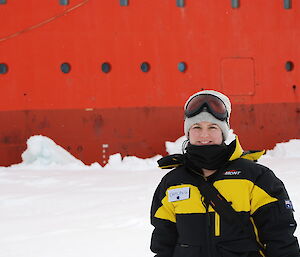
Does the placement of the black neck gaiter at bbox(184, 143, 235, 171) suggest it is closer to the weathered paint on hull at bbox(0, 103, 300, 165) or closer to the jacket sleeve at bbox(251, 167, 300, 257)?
the jacket sleeve at bbox(251, 167, 300, 257)

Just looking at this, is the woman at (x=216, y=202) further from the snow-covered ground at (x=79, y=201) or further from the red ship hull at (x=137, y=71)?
the red ship hull at (x=137, y=71)

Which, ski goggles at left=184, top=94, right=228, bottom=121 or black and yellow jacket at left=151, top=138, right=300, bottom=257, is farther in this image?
ski goggles at left=184, top=94, right=228, bottom=121

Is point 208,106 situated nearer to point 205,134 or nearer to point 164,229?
point 205,134

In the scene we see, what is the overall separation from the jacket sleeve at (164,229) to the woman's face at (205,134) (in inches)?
8.5

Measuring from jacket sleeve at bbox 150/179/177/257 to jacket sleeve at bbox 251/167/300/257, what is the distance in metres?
0.30

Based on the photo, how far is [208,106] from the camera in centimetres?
176

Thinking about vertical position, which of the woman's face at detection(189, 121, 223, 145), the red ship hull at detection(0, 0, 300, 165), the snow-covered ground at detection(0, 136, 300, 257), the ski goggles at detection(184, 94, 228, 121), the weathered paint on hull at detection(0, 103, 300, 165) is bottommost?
the snow-covered ground at detection(0, 136, 300, 257)

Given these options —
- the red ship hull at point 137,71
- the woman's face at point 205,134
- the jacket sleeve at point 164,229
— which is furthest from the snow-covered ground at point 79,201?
the woman's face at point 205,134

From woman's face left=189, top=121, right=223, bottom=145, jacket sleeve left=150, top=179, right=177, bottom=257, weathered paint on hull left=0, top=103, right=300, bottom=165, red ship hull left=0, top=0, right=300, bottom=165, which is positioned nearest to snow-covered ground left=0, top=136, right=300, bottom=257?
weathered paint on hull left=0, top=103, right=300, bottom=165

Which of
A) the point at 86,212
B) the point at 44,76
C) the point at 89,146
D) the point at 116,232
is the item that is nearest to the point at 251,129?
the point at 89,146

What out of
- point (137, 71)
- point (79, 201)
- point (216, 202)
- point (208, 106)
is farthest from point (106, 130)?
point (216, 202)

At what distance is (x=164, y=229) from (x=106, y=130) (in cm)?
538

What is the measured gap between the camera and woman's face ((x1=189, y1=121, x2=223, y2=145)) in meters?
1.73

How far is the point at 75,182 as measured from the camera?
5598 mm
